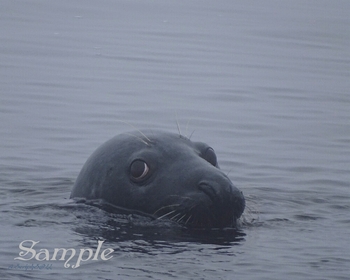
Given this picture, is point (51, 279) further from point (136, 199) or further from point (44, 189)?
point (44, 189)

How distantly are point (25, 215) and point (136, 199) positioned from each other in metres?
1.12

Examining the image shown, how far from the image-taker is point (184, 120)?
59.9 ft

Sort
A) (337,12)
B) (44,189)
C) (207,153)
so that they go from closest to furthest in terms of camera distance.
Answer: (207,153) → (44,189) → (337,12)

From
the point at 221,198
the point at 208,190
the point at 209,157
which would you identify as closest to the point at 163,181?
the point at 208,190

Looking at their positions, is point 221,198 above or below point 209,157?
below

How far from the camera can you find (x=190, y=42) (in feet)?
99.4

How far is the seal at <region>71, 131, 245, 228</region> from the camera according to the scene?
33.8 ft

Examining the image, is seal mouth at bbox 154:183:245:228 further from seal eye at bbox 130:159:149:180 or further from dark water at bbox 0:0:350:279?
seal eye at bbox 130:159:149:180

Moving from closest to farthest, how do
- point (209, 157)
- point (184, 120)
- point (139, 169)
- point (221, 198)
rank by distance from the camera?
point (221, 198) < point (139, 169) < point (209, 157) < point (184, 120)

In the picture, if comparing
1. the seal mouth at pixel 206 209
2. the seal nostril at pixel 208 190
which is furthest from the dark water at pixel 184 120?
the seal nostril at pixel 208 190

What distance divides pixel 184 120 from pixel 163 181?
7.75 metres

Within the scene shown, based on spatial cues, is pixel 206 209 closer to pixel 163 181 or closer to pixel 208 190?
pixel 208 190

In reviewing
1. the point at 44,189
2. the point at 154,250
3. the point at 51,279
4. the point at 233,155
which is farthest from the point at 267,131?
the point at 51,279

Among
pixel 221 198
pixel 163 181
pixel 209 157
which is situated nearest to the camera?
pixel 221 198
